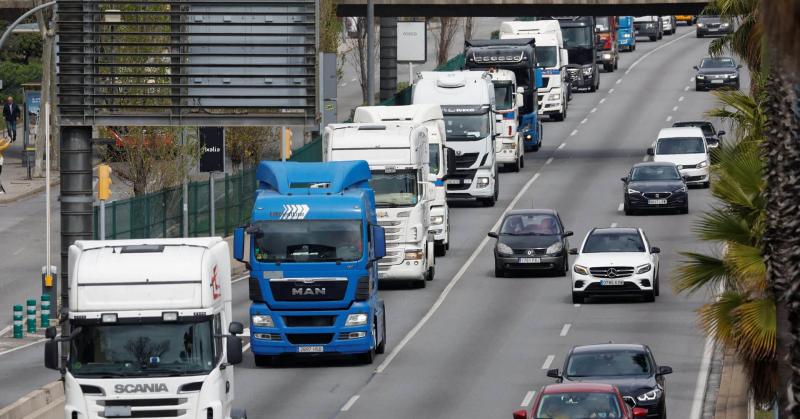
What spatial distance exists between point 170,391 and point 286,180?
12181mm

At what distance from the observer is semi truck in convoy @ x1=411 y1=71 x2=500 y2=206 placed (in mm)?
55156

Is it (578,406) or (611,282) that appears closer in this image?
(578,406)

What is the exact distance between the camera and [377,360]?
114 ft

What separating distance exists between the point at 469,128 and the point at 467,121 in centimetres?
23

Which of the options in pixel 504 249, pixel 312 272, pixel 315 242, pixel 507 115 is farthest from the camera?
pixel 507 115

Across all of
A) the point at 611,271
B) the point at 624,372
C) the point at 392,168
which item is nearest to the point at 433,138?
the point at 392,168

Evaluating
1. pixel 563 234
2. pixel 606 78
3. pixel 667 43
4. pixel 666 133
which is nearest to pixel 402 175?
pixel 563 234

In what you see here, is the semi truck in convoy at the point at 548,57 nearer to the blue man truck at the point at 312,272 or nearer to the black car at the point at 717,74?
the black car at the point at 717,74

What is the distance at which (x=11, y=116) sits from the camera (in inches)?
3091

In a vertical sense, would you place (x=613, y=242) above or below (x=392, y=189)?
below

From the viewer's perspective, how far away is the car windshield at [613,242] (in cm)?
4094

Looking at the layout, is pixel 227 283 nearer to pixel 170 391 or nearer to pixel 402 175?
pixel 170 391

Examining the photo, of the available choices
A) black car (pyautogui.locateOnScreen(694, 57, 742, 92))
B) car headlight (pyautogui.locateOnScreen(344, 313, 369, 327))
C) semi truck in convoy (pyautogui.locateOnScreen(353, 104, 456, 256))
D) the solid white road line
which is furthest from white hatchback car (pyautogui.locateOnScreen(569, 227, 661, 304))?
black car (pyautogui.locateOnScreen(694, 57, 742, 92))

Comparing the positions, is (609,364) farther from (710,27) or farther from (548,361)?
Result: (710,27)
